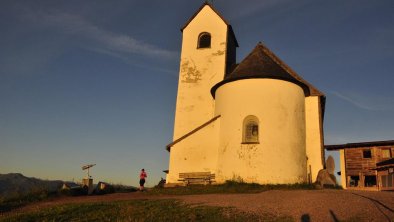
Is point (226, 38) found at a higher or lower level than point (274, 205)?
higher

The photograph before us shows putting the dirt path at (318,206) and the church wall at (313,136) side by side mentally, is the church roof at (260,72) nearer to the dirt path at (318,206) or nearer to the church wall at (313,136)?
the church wall at (313,136)

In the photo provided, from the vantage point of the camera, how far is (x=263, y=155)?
19875 mm

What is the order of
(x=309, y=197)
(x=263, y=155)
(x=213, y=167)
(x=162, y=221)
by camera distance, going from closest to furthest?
(x=162, y=221), (x=309, y=197), (x=263, y=155), (x=213, y=167)

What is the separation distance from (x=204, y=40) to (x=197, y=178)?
36.8 feet

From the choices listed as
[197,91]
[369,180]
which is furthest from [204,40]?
[369,180]

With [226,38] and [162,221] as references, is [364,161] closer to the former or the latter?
[226,38]

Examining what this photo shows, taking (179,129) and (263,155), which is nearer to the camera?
(263,155)

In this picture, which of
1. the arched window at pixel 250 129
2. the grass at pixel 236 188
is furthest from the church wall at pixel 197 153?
the grass at pixel 236 188

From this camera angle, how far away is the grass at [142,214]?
34.6 feet

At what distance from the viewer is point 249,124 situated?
20875 millimetres

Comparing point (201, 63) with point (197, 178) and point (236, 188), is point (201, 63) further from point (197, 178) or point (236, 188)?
point (236, 188)

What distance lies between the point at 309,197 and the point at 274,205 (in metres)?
1.68

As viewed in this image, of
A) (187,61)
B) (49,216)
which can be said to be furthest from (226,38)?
(49,216)

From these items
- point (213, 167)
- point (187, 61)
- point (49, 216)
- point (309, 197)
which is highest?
point (187, 61)
